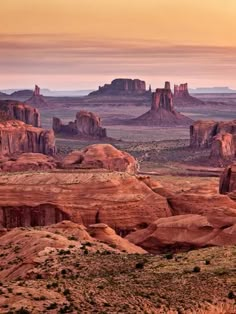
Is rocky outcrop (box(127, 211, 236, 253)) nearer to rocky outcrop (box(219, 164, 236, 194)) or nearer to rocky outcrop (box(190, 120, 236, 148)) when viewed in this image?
rocky outcrop (box(219, 164, 236, 194))

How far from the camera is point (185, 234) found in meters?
59.3

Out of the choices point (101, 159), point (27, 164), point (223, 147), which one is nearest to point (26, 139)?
point (223, 147)

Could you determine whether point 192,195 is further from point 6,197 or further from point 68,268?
point 68,268

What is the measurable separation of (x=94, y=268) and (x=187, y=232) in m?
21.3

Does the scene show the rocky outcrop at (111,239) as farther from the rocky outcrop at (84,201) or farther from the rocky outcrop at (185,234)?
the rocky outcrop at (84,201)

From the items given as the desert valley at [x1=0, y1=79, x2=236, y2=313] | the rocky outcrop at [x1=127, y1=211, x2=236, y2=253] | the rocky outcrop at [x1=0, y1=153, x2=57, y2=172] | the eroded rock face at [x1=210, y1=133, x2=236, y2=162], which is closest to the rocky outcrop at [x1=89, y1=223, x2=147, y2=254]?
the desert valley at [x1=0, y1=79, x2=236, y2=313]

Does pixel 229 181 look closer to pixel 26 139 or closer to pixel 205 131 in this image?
pixel 26 139

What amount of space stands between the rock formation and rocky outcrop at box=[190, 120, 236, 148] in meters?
58.5

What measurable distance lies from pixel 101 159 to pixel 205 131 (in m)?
75.5

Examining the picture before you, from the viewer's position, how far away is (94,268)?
1542 inches

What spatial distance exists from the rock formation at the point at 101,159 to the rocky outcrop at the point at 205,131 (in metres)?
58.5

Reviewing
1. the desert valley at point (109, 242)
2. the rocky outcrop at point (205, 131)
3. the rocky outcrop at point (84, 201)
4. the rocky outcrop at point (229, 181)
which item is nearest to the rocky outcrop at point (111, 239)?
the desert valley at point (109, 242)

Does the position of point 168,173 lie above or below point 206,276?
below

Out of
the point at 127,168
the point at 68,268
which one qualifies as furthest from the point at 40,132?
the point at 68,268
